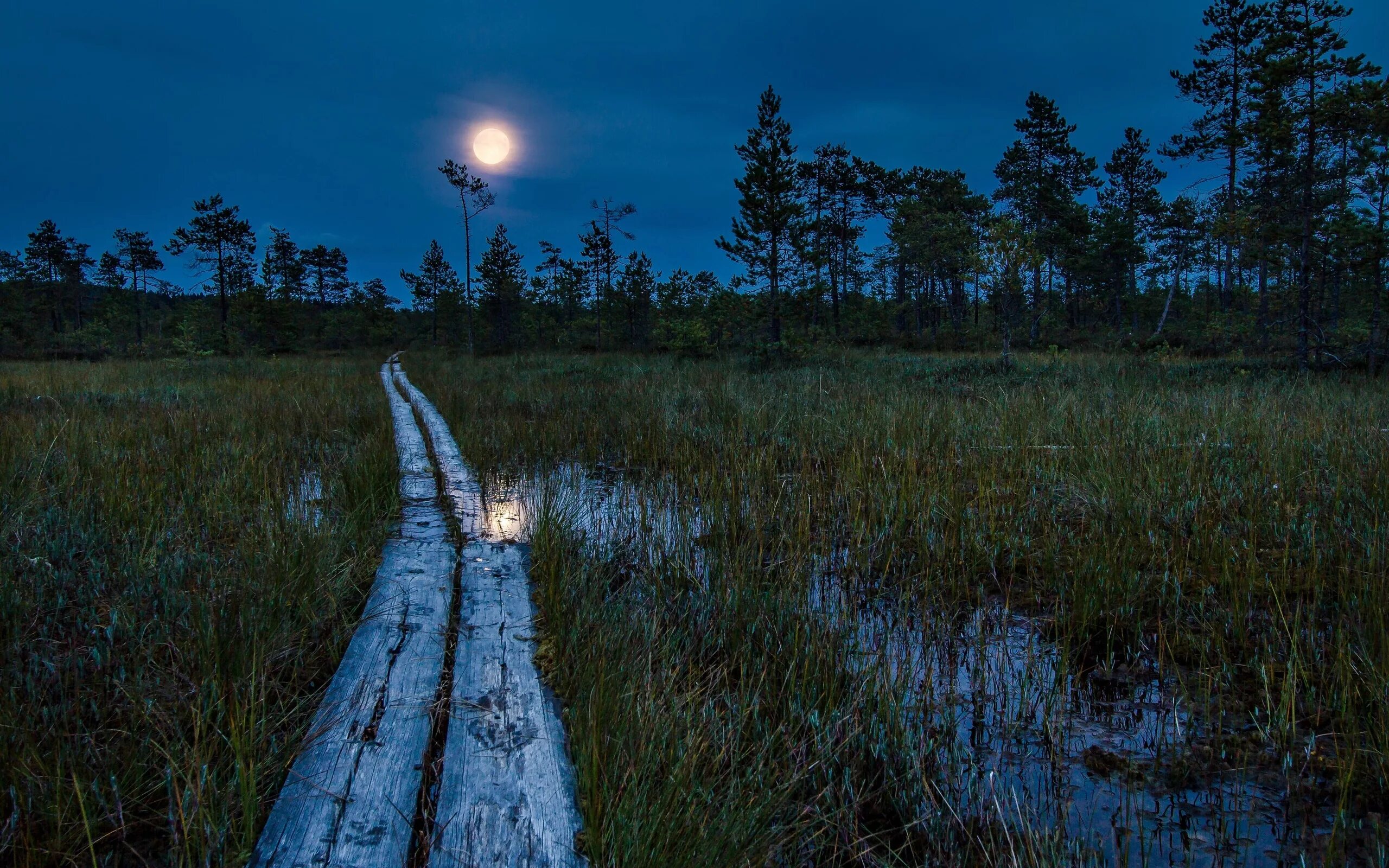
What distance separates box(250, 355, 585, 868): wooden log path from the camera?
4.03 ft

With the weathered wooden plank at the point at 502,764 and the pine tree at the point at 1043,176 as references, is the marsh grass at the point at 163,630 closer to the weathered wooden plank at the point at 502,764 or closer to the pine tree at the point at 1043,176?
the weathered wooden plank at the point at 502,764

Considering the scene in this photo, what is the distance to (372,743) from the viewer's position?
5.01ft

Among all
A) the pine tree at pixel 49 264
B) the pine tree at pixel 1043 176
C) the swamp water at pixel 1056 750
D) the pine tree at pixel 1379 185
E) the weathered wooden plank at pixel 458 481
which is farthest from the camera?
the pine tree at pixel 49 264

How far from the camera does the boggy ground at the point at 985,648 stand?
1.46m

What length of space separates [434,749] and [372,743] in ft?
0.50

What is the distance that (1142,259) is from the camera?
1451 inches

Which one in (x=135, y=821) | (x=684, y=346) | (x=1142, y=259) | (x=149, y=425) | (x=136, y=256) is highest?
(x=136, y=256)

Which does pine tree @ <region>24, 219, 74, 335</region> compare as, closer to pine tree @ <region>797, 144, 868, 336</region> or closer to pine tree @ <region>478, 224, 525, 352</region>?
pine tree @ <region>478, 224, 525, 352</region>

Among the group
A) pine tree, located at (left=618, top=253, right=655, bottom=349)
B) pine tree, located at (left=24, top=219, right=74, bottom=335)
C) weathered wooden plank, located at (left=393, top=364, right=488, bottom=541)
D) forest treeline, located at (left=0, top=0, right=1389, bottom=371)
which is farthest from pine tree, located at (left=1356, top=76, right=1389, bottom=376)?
pine tree, located at (left=24, top=219, right=74, bottom=335)

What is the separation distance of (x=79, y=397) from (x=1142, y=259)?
47.5 m

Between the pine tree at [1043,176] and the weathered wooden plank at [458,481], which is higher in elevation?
the pine tree at [1043,176]

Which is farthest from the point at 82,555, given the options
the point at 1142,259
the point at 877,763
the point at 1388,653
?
the point at 1142,259

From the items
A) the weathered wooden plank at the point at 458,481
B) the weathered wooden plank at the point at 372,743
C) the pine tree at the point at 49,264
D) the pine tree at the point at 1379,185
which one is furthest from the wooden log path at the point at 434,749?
the pine tree at the point at 49,264

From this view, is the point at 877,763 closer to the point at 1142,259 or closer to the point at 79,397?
the point at 79,397
